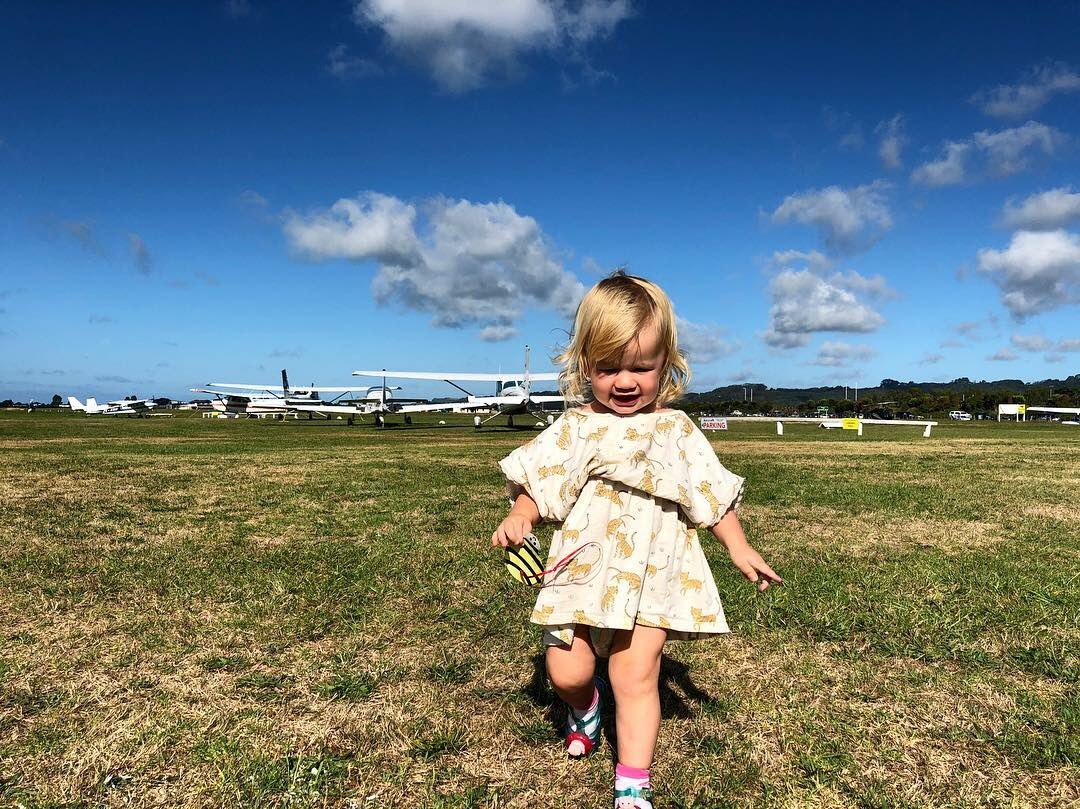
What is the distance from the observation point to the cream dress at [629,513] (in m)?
2.48

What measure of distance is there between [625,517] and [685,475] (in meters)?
0.30

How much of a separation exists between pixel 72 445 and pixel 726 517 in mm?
25346

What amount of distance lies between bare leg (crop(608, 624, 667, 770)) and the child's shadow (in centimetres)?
46

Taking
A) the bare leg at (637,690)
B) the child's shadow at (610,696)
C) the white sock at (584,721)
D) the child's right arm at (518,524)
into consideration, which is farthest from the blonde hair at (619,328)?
the child's shadow at (610,696)

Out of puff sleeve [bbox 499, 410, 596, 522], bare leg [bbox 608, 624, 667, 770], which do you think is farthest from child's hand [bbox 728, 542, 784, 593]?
puff sleeve [bbox 499, 410, 596, 522]

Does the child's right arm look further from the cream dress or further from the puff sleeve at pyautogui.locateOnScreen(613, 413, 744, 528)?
the puff sleeve at pyautogui.locateOnScreen(613, 413, 744, 528)

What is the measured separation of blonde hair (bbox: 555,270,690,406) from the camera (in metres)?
2.57

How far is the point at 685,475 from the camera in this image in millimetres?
2631

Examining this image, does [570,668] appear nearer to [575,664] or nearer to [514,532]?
[575,664]

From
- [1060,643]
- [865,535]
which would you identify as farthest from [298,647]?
[865,535]

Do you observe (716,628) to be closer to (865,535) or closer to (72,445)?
(865,535)

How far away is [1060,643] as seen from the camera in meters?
3.88

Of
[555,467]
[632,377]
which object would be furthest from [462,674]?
[632,377]

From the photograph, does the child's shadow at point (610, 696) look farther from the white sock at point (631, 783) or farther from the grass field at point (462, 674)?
the white sock at point (631, 783)
